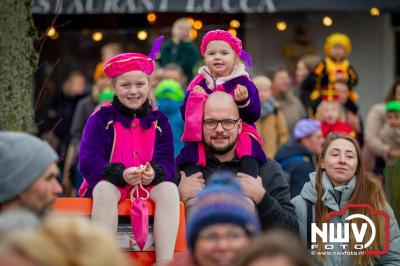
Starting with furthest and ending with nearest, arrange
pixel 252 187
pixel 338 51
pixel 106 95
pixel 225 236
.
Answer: pixel 338 51 → pixel 106 95 → pixel 252 187 → pixel 225 236

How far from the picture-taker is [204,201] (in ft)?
17.4

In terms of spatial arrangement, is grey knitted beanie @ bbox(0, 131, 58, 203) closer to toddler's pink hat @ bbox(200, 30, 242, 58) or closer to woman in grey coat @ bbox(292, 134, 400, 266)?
woman in grey coat @ bbox(292, 134, 400, 266)

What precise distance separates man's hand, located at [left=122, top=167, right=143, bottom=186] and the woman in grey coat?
1244mm

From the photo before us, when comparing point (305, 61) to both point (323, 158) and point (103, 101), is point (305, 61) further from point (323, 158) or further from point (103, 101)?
point (323, 158)

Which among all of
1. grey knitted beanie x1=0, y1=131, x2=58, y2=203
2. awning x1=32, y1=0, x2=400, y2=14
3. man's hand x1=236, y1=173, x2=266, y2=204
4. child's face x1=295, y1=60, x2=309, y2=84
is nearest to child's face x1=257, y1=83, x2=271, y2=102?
child's face x1=295, y1=60, x2=309, y2=84

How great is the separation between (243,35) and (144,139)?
33.1ft

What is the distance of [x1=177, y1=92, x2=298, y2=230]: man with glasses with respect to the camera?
25.5 ft

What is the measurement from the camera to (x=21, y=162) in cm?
564

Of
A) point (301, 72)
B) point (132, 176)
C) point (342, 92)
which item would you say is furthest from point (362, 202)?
point (301, 72)

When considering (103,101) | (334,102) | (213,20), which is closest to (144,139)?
(103,101)

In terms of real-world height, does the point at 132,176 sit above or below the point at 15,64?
below

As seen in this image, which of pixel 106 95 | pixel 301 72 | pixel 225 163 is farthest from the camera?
pixel 301 72

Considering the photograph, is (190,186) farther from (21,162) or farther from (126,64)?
(21,162)

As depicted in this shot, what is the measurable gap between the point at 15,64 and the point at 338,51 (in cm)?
713
